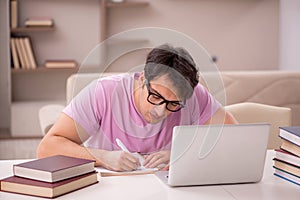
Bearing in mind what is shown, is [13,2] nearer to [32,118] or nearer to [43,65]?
[43,65]

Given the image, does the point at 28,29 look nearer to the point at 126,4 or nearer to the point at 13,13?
the point at 13,13

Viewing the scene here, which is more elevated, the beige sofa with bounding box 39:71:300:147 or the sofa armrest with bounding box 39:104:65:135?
the beige sofa with bounding box 39:71:300:147

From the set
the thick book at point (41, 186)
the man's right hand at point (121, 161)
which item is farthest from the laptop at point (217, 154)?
the thick book at point (41, 186)

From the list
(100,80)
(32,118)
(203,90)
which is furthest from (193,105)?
(32,118)

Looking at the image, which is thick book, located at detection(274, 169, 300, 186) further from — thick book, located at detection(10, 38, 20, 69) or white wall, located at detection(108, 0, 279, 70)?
white wall, located at detection(108, 0, 279, 70)

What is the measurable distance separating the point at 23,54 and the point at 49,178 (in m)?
3.80

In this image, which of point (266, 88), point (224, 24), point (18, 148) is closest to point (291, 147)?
point (266, 88)

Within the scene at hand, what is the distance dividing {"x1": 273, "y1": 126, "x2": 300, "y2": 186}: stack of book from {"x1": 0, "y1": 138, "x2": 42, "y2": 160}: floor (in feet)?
9.92

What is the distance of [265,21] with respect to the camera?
587 centimetres

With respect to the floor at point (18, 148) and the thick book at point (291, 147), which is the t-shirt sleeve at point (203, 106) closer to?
the thick book at point (291, 147)

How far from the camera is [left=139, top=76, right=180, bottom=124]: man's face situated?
1842 mm

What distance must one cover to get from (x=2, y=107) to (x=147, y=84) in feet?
12.5

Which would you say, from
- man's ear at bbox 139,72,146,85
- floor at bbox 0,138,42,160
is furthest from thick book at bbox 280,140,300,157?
floor at bbox 0,138,42,160

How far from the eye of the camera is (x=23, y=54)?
211 inches
